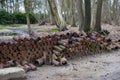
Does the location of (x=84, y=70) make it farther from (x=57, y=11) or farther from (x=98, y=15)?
(x=57, y=11)

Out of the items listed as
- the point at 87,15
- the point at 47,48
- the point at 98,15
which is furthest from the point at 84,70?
the point at 98,15

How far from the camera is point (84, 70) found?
21.6 feet

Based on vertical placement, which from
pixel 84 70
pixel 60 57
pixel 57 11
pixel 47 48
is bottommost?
pixel 84 70

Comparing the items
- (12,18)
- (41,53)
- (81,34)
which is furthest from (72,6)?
(41,53)

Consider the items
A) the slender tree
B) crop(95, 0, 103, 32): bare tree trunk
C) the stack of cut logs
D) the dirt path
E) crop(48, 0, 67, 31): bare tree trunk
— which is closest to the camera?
the dirt path

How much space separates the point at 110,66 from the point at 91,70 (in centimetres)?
66

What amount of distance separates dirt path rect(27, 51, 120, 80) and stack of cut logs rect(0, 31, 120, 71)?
0.30m

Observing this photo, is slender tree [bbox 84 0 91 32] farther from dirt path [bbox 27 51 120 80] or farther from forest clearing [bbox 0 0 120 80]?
dirt path [bbox 27 51 120 80]

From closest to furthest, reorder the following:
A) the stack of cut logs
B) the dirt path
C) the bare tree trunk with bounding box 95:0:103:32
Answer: the dirt path → the stack of cut logs → the bare tree trunk with bounding box 95:0:103:32

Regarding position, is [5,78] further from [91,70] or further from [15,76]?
[91,70]

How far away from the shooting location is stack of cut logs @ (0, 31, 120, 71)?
6.80 metres

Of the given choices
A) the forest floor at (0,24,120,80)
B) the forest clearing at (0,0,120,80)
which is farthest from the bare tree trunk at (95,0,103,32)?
the forest floor at (0,24,120,80)

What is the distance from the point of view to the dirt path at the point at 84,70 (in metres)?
5.89

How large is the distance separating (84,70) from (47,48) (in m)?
1.56
